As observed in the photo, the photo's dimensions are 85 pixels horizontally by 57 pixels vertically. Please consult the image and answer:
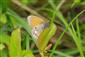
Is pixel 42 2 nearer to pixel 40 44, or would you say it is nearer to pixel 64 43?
pixel 64 43

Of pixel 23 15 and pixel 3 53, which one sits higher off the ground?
pixel 23 15

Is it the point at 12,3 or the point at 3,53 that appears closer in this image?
the point at 3,53

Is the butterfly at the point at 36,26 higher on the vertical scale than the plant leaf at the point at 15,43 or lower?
higher

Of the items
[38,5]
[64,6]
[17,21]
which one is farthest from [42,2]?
[17,21]

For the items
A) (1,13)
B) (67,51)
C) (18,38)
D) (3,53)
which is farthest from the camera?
(67,51)

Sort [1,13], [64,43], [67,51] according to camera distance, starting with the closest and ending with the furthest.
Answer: [1,13], [67,51], [64,43]

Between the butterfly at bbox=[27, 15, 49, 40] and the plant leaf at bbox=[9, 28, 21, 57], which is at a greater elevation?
the butterfly at bbox=[27, 15, 49, 40]

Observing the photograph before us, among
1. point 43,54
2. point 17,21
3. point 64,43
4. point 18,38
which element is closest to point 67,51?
point 64,43

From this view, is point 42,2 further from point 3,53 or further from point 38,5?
point 3,53

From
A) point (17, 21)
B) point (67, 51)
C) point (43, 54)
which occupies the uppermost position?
point (17, 21)
